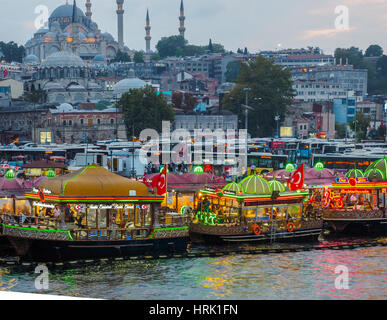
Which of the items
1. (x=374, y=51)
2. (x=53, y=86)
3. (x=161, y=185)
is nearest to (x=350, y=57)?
(x=374, y=51)

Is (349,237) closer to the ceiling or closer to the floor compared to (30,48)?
closer to the floor

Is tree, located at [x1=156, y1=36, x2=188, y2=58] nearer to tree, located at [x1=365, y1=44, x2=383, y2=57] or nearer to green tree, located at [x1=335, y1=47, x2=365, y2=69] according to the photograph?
green tree, located at [x1=335, y1=47, x2=365, y2=69]

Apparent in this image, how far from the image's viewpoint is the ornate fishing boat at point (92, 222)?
78.1 ft

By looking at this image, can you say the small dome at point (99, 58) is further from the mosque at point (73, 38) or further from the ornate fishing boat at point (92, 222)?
the ornate fishing boat at point (92, 222)

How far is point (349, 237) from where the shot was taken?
3053 centimetres

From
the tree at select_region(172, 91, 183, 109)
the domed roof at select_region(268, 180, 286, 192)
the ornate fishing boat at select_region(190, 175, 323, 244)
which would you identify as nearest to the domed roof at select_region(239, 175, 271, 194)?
→ the ornate fishing boat at select_region(190, 175, 323, 244)

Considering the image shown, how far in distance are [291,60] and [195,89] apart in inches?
1275

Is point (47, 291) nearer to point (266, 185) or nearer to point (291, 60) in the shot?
point (266, 185)

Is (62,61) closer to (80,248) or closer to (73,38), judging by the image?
(73,38)

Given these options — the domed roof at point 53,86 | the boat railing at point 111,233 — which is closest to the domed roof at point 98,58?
the domed roof at point 53,86

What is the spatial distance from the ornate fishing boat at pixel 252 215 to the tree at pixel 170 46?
16350 cm

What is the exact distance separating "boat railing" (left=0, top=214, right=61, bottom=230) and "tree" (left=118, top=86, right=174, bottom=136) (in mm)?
57315
